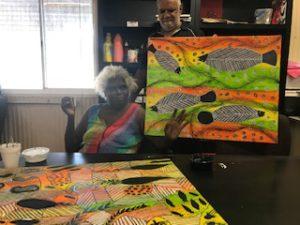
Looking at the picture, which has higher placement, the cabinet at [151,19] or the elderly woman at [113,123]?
the cabinet at [151,19]

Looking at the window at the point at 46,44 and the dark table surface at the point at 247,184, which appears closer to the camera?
the dark table surface at the point at 247,184

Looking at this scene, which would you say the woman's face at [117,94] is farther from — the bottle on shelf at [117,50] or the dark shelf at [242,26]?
the dark shelf at [242,26]

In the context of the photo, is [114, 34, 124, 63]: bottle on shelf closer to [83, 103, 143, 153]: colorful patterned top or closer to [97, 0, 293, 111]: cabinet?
[97, 0, 293, 111]: cabinet

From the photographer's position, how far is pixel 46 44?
331cm

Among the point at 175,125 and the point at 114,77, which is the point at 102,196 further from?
the point at 114,77

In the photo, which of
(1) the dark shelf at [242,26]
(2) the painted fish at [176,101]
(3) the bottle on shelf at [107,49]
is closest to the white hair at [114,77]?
(2) the painted fish at [176,101]

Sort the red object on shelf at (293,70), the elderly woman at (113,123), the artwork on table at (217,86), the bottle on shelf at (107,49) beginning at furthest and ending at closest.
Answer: the bottle on shelf at (107,49)
the red object on shelf at (293,70)
the elderly woman at (113,123)
the artwork on table at (217,86)

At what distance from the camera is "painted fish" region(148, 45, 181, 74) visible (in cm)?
154

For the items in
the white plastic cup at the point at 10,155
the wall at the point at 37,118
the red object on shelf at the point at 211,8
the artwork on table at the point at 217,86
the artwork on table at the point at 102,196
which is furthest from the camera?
the wall at the point at 37,118

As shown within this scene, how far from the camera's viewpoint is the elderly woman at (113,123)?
1580 millimetres

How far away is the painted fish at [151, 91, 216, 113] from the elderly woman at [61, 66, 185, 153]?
0.17 feet

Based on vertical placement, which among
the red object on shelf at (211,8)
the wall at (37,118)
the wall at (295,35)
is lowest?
the wall at (37,118)

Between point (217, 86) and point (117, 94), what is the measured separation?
53 cm

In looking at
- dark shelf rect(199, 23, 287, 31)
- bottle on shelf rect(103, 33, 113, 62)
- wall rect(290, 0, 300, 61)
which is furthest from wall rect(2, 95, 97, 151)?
wall rect(290, 0, 300, 61)
